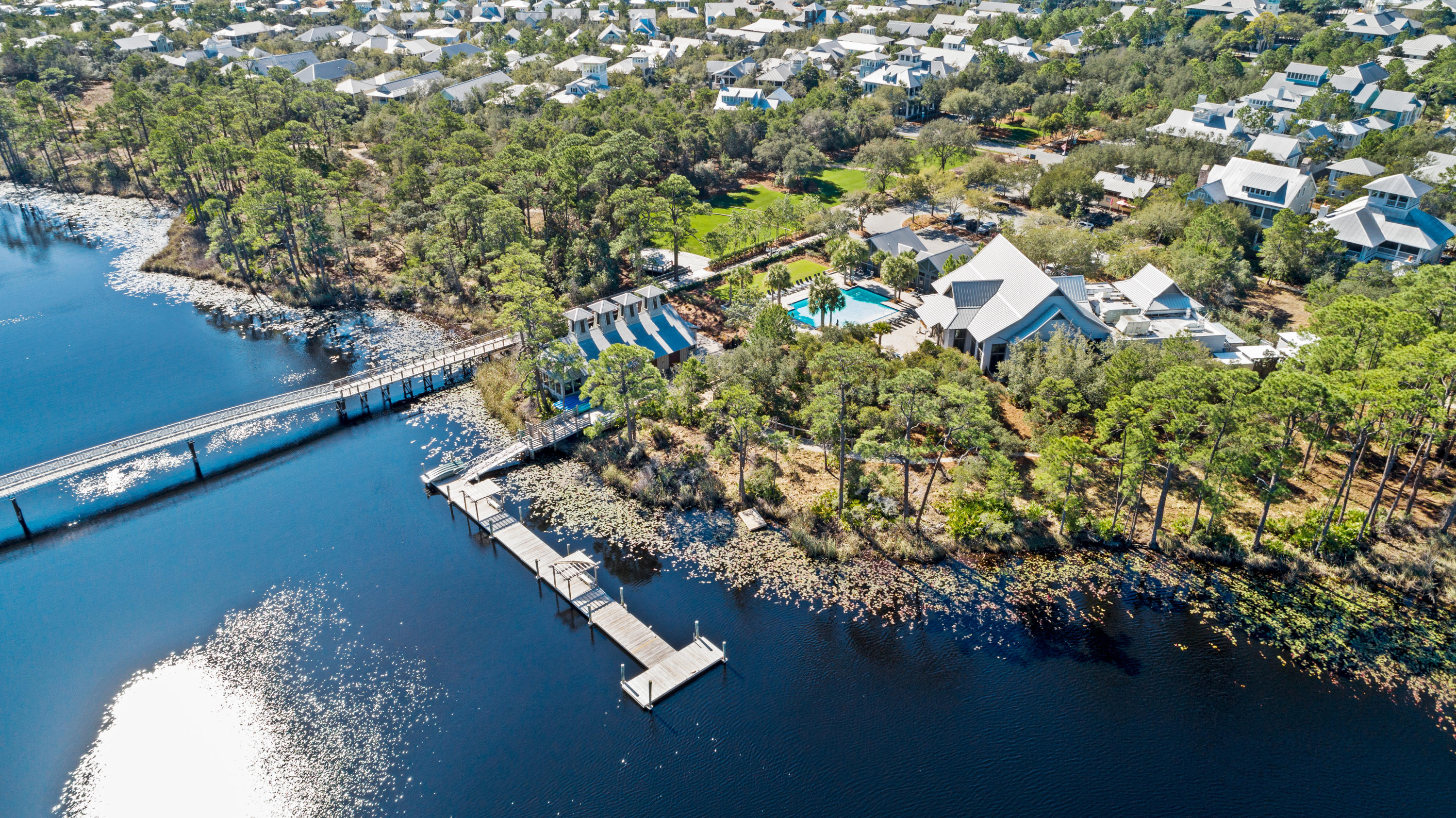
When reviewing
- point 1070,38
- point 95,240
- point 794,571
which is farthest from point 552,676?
point 1070,38

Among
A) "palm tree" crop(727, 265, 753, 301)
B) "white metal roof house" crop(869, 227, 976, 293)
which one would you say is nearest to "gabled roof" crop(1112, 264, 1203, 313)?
"white metal roof house" crop(869, 227, 976, 293)

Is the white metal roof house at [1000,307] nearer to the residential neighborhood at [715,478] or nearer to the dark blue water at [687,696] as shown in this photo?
the residential neighborhood at [715,478]

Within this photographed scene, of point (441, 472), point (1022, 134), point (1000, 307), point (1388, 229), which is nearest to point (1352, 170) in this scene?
point (1388, 229)

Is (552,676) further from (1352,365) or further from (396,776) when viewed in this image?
(1352,365)

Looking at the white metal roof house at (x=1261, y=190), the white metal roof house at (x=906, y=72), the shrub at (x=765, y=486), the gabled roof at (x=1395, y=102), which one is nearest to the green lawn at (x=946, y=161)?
the white metal roof house at (x=906, y=72)

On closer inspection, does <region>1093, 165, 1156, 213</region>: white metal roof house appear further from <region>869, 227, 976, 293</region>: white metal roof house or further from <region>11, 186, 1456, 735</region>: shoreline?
<region>11, 186, 1456, 735</region>: shoreline

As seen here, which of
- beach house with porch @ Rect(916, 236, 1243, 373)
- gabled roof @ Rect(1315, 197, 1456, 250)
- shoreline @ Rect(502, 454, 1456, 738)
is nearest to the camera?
shoreline @ Rect(502, 454, 1456, 738)
